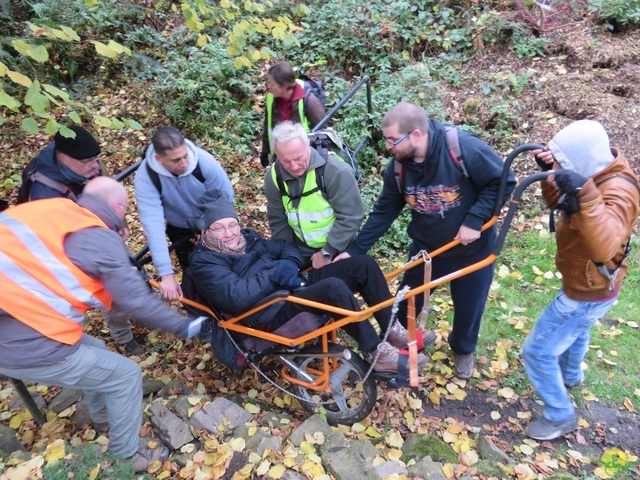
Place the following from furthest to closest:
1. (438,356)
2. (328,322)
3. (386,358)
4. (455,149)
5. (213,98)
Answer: (213,98) < (438,356) < (328,322) < (386,358) < (455,149)

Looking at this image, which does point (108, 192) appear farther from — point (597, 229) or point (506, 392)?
point (506, 392)

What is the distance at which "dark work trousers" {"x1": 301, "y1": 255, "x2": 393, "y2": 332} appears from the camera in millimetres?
3447

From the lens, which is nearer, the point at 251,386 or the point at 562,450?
the point at 562,450

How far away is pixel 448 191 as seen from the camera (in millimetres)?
3311

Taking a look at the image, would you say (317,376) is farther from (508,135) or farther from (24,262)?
(508,135)

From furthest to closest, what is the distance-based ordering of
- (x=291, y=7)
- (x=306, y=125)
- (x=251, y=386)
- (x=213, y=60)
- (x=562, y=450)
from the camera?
(x=291, y=7) < (x=213, y=60) < (x=306, y=125) < (x=251, y=386) < (x=562, y=450)

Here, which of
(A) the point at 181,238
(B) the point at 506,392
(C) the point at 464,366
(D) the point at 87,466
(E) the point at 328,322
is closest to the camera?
(D) the point at 87,466

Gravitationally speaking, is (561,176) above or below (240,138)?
above

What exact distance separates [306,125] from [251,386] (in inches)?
103

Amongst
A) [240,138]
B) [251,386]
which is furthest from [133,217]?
[251,386]

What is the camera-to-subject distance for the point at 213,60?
8.33m

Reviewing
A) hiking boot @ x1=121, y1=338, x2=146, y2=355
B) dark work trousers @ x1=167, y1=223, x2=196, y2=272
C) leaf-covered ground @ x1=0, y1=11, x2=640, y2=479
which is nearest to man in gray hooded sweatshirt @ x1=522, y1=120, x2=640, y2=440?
leaf-covered ground @ x1=0, y1=11, x2=640, y2=479

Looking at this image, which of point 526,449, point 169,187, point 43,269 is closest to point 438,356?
point 526,449

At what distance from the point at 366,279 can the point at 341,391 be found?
92 cm
